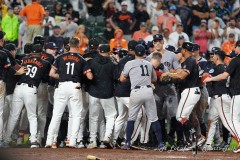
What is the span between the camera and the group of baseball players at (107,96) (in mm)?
15430

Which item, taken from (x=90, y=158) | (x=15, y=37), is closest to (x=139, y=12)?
(x=15, y=37)

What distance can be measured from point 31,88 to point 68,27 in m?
7.93

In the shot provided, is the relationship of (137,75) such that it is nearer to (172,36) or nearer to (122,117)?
(122,117)

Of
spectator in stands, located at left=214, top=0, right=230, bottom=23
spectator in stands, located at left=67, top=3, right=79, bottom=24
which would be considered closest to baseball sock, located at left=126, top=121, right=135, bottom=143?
spectator in stands, located at left=67, top=3, right=79, bottom=24

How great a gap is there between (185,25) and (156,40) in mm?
10348

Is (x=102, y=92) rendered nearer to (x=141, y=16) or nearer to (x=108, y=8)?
(x=141, y=16)

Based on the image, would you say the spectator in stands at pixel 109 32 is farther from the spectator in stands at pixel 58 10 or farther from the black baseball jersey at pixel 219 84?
the black baseball jersey at pixel 219 84

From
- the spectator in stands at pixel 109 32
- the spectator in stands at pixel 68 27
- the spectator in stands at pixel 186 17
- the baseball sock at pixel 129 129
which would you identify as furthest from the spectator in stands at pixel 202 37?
the baseball sock at pixel 129 129

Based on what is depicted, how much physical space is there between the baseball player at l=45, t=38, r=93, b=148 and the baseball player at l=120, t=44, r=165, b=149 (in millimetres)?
1065

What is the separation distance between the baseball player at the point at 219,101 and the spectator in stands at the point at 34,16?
25.8 feet

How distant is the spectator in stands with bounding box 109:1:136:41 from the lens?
24688mm

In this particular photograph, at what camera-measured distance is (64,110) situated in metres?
16.2

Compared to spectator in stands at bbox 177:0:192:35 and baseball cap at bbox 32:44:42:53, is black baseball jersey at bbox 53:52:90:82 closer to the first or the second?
baseball cap at bbox 32:44:42:53

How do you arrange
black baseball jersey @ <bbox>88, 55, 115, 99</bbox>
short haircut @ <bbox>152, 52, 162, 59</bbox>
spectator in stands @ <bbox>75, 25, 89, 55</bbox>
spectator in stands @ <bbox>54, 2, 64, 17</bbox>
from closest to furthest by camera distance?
short haircut @ <bbox>152, 52, 162, 59</bbox>
black baseball jersey @ <bbox>88, 55, 115, 99</bbox>
spectator in stands @ <bbox>75, 25, 89, 55</bbox>
spectator in stands @ <bbox>54, 2, 64, 17</bbox>
